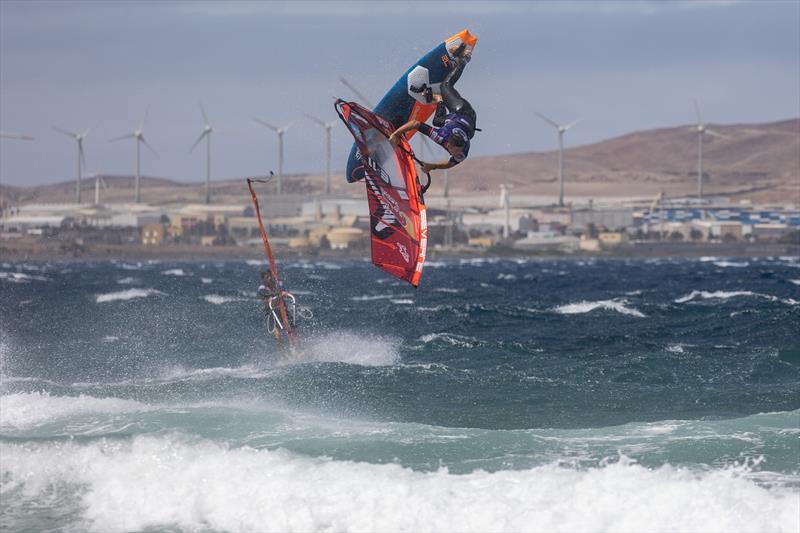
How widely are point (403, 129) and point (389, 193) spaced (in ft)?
2.39

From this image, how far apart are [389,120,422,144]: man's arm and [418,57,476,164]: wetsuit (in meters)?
0.06

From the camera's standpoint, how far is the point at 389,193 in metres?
12.0

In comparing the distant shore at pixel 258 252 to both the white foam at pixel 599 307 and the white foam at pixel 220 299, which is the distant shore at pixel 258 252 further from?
the white foam at pixel 599 307

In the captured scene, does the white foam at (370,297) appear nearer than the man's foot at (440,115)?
No

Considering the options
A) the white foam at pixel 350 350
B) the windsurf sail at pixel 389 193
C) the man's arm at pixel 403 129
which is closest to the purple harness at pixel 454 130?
the man's arm at pixel 403 129

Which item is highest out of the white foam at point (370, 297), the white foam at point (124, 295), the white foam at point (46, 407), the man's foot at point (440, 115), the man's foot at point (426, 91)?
the man's foot at point (426, 91)

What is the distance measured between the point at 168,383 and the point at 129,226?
16435 cm

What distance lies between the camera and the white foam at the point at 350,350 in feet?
73.6

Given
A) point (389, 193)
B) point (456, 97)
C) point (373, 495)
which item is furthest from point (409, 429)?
point (456, 97)

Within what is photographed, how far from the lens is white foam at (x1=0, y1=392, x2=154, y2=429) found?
589 inches

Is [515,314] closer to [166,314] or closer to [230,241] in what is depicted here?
[166,314]

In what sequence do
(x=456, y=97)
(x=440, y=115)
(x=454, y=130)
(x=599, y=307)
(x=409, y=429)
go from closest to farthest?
(x=454, y=130) < (x=456, y=97) < (x=440, y=115) < (x=409, y=429) < (x=599, y=307)

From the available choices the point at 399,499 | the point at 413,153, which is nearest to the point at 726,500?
the point at 399,499

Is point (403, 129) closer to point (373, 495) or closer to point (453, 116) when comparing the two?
point (453, 116)
